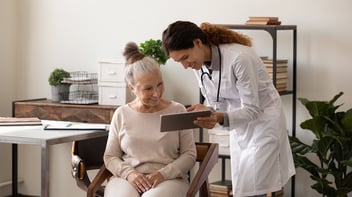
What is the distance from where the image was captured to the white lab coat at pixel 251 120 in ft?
9.73

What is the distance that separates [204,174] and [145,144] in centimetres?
31

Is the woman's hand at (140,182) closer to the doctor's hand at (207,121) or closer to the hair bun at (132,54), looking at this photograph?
the doctor's hand at (207,121)

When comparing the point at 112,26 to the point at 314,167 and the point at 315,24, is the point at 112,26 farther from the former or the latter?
the point at 314,167

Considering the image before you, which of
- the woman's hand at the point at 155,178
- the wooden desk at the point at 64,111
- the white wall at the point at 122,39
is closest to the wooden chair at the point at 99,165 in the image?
Answer: the woman's hand at the point at 155,178

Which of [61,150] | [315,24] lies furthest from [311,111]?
[61,150]

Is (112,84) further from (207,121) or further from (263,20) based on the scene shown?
(207,121)

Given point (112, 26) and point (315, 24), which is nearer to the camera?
point (315, 24)

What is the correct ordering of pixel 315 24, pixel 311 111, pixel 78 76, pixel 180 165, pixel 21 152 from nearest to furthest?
pixel 180 165, pixel 311 111, pixel 315 24, pixel 78 76, pixel 21 152

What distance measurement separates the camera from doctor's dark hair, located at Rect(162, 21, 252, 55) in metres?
2.95

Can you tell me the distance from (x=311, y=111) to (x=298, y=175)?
0.60 metres

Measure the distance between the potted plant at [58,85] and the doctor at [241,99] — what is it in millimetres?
1991

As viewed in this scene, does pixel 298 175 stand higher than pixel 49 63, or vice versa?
pixel 49 63

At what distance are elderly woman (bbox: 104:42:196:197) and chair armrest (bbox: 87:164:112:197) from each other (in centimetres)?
4

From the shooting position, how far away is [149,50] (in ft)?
14.8
